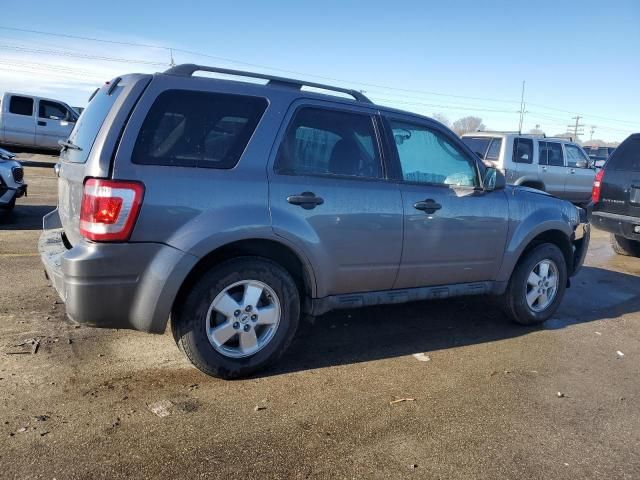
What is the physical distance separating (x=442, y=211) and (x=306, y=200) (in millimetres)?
1282

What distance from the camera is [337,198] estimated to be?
392 centimetres

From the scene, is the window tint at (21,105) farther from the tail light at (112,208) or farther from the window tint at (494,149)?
the tail light at (112,208)

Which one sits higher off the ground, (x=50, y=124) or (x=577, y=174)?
(x=577, y=174)

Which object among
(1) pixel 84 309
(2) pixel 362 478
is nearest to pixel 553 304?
(2) pixel 362 478

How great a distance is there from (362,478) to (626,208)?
7.40m

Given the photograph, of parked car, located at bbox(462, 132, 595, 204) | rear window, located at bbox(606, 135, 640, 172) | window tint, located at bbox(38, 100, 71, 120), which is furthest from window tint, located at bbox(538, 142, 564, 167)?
window tint, located at bbox(38, 100, 71, 120)

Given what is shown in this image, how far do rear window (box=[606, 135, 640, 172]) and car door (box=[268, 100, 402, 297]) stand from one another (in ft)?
19.6

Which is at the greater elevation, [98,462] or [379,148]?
[379,148]

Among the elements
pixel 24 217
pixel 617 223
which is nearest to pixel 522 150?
pixel 617 223

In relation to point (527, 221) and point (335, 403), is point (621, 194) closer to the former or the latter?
point (527, 221)

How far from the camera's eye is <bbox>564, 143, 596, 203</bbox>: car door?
14.8 meters

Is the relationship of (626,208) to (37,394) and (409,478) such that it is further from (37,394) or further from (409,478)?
(37,394)

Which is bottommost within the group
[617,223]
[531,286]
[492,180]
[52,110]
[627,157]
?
[531,286]

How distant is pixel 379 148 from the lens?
4.28 meters
